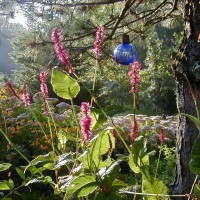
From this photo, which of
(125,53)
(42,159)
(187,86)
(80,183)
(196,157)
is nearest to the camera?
(196,157)

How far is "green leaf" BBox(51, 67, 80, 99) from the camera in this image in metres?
0.69

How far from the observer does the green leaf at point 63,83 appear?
0.69 metres

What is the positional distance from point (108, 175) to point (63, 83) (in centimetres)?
19

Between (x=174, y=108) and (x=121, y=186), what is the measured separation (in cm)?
1131

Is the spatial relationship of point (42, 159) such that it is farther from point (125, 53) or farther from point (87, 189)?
point (125, 53)

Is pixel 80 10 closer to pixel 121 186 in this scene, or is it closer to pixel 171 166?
pixel 171 166

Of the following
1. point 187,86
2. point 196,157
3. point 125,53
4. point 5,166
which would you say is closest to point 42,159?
point 5,166

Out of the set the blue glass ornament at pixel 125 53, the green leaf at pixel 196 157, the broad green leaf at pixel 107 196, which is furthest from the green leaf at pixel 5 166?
the blue glass ornament at pixel 125 53

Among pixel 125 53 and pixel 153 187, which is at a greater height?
pixel 125 53

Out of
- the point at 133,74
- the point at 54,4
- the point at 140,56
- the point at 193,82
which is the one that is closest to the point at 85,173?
the point at 133,74

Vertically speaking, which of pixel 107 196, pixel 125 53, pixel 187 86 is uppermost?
pixel 125 53

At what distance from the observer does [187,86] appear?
1619 millimetres

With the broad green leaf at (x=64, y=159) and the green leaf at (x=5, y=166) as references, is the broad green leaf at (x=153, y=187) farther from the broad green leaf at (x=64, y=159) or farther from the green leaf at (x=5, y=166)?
the green leaf at (x=5, y=166)

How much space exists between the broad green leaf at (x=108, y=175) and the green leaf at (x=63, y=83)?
0.52ft
